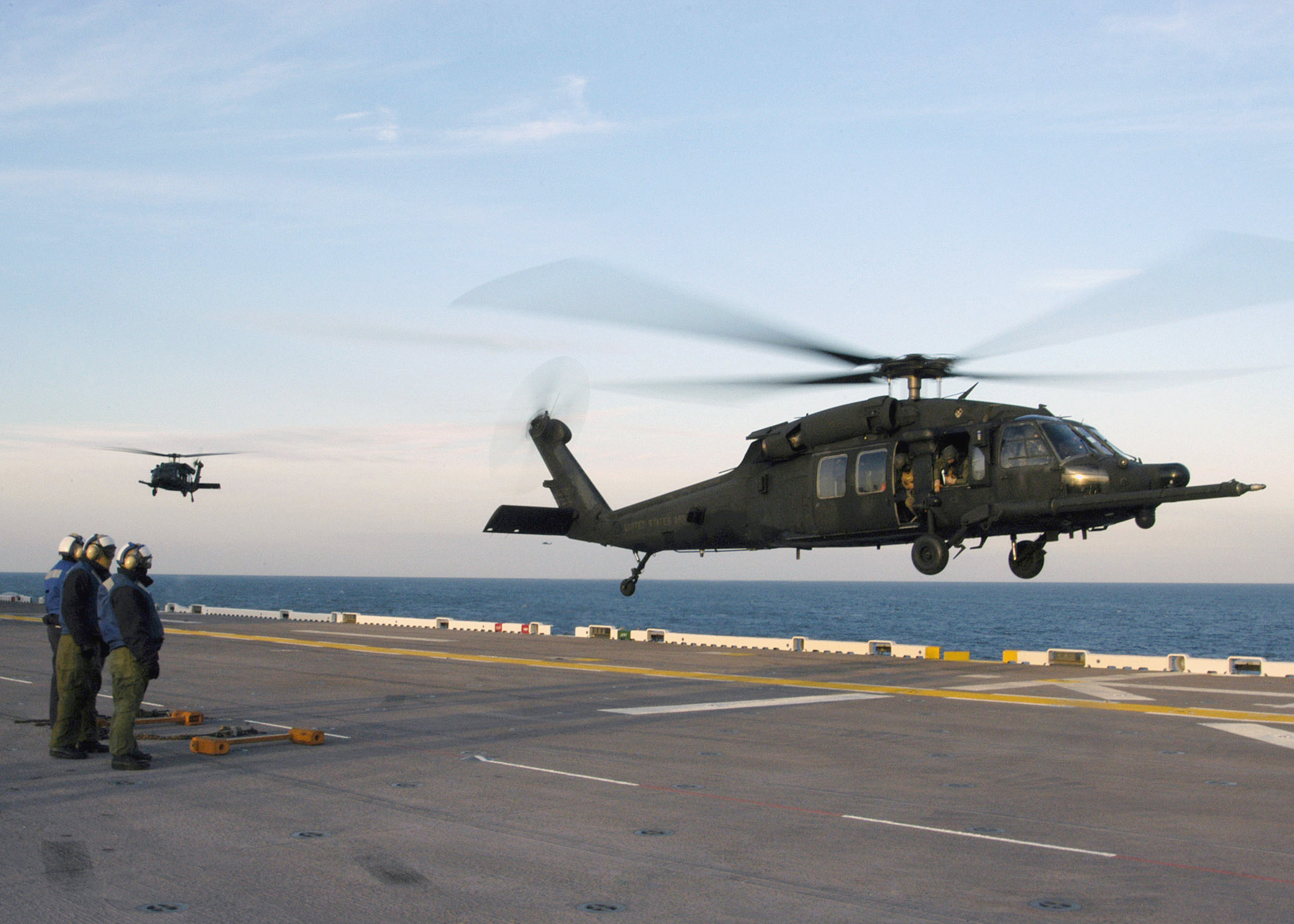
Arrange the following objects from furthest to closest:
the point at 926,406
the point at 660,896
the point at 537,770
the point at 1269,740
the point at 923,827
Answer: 1. the point at 926,406
2. the point at 1269,740
3. the point at 537,770
4. the point at 923,827
5. the point at 660,896

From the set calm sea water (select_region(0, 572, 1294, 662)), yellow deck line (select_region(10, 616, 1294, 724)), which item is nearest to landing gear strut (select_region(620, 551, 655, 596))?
yellow deck line (select_region(10, 616, 1294, 724))

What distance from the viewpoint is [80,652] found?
11914 mm

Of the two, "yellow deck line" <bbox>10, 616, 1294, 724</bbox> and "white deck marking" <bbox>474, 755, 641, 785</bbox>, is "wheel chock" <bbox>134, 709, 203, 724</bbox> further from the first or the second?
"yellow deck line" <bbox>10, 616, 1294, 724</bbox>

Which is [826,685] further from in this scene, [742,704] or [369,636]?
[369,636]

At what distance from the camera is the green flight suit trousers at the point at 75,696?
1167cm

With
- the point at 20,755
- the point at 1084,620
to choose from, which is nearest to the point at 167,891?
the point at 20,755

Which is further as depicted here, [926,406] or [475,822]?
[926,406]

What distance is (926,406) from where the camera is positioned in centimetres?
1916

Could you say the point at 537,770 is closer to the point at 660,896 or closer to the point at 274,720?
the point at 660,896

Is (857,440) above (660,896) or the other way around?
above

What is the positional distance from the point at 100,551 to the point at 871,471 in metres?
12.9

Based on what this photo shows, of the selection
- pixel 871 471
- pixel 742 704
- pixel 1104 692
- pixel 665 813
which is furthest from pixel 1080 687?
pixel 665 813

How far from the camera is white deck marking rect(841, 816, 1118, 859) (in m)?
7.86

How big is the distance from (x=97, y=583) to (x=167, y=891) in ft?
20.5
